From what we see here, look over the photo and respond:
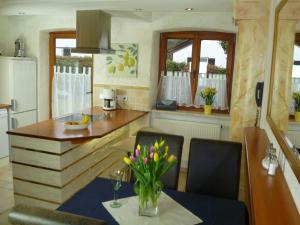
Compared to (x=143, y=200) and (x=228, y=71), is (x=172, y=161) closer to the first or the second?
(x=143, y=200)

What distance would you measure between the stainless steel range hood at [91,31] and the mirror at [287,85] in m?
2.28

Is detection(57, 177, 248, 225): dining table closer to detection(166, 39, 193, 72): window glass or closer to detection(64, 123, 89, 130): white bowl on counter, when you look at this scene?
detection(64, 123, 89, 130): white bowl on counter

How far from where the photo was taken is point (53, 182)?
3.09 meters

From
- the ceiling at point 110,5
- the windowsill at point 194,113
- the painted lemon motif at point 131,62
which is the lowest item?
the windowsill at point 194,113

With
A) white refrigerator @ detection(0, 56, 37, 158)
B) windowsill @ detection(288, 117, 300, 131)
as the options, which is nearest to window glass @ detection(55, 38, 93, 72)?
white refrigerator @ detection(0, 56, 37, 158)

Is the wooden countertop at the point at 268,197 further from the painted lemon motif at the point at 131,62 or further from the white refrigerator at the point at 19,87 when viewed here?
the white refrigerator at the point at 19,87

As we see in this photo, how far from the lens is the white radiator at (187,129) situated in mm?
4531

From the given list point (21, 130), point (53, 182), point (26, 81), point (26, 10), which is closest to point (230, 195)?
point (53, 182)

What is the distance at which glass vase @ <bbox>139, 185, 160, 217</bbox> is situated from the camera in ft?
5.67

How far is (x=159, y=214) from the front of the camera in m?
1.79

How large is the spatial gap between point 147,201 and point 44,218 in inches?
29.7

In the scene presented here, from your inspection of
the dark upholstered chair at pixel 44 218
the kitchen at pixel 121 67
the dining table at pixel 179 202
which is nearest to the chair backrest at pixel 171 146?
the dining table at pixel 179 202

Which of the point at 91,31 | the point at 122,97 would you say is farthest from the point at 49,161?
the point at 122,97

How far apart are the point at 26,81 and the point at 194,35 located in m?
2.91
